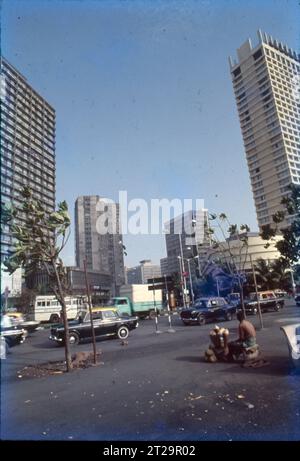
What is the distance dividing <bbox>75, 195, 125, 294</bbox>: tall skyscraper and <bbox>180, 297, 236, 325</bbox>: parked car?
79886mm

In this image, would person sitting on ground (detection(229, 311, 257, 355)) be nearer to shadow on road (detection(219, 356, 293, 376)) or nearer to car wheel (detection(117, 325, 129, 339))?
shadow on road (detection(219, 356, 293, 376))

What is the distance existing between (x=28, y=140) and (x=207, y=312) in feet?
262

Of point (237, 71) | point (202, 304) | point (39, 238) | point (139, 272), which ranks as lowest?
point (202, 304)

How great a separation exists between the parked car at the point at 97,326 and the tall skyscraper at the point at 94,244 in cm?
8416

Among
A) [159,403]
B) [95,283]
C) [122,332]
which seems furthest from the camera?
[95,283]

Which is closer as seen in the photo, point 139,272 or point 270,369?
point 270,369

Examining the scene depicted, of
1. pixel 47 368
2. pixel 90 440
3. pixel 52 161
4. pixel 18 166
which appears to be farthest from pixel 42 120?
pixel 90 440

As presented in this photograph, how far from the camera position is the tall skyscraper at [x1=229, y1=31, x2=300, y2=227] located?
108m

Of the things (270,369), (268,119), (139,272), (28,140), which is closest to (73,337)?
(270,369)

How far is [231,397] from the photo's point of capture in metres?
5.72

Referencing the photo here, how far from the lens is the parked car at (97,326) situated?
1535cm

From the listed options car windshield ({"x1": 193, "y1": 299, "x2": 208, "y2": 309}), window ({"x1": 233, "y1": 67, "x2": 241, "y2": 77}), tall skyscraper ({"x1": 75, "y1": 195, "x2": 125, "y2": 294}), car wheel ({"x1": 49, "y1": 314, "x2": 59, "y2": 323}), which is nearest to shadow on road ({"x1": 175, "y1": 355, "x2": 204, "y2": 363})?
car windshield ({"x1": 193, "y1": 299, "x2": 208, "y2": 309})

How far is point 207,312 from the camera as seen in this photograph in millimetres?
21484

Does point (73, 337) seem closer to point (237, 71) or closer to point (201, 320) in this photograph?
point (201, 320)
